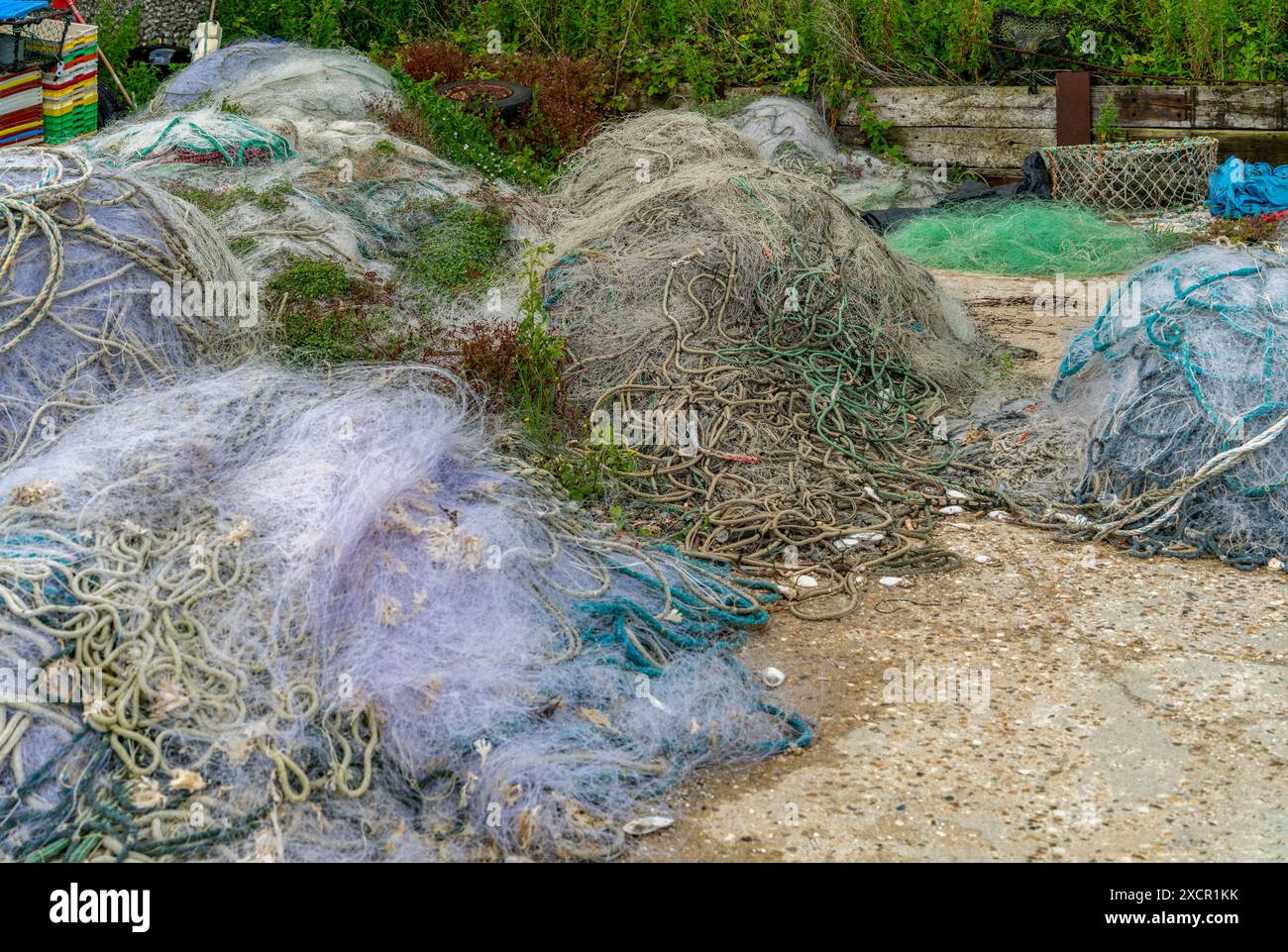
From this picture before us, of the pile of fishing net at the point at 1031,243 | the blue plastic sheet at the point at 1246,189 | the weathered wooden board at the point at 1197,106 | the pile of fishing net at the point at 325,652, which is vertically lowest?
the pile of fishing net at the point at 325,652

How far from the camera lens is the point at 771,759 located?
3.94 meters

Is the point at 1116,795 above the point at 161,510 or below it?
below

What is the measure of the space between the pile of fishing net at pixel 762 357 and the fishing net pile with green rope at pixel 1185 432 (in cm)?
72

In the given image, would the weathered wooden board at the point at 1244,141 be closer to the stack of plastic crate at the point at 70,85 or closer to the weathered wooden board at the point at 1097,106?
the weathered wooden board at the point at 1097,106

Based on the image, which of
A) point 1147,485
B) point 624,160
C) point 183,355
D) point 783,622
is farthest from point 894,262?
point 183,355

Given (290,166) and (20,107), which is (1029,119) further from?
(20,107)

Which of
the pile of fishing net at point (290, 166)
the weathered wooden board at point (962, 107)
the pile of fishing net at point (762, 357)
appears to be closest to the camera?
the pile of fishing net at point (762, 357)

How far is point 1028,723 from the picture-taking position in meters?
4.10

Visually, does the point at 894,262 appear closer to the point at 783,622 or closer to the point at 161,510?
the point at 783,622

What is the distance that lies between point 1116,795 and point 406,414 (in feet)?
9.20

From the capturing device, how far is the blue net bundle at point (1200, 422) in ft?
17.5

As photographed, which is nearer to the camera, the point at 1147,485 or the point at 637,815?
the point at 637,815

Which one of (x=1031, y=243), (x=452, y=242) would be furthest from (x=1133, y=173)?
(x=452, y=242)

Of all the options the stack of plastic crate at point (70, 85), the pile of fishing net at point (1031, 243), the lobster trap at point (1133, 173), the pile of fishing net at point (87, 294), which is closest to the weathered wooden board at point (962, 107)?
the lobster trap at point (1133, 173)
